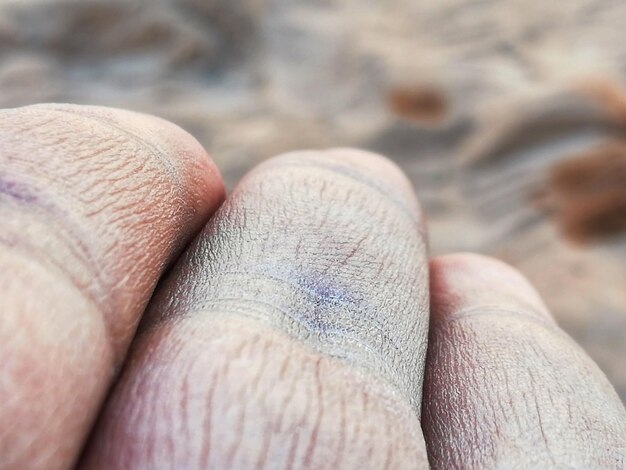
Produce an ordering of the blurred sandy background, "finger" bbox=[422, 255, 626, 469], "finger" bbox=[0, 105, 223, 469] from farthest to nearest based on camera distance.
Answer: the blurred sandy background < "finger" bbox=[422, 255, 626, 469] < "finger" bbox=[0, 105, 223, 469]

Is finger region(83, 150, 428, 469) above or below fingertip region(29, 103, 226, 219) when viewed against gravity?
below

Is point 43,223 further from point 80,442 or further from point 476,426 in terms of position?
point 476,426

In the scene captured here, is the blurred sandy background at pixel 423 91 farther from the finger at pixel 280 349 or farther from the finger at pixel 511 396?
the finger at pixel 280 349

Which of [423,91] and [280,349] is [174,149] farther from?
[423,91]

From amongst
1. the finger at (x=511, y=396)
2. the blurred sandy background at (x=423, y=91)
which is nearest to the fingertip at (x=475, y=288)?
the finger at (x=511, y=396)

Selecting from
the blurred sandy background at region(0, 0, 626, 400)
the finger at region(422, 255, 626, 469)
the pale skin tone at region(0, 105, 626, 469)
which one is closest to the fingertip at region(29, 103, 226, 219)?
the pale skin tone at region(0, 105, 626, 469)

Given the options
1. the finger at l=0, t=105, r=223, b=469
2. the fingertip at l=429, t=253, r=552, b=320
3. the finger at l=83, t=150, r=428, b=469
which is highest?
the finger at l=0, t=105, r=223, b=469

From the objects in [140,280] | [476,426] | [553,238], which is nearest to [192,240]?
[140,280]

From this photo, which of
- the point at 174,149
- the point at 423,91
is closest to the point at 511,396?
the point at 174,149

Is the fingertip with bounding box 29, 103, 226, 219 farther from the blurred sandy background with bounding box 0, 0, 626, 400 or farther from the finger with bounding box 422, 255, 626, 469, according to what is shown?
the blurred sandy background with bounding box 0, 0, 626, 400
